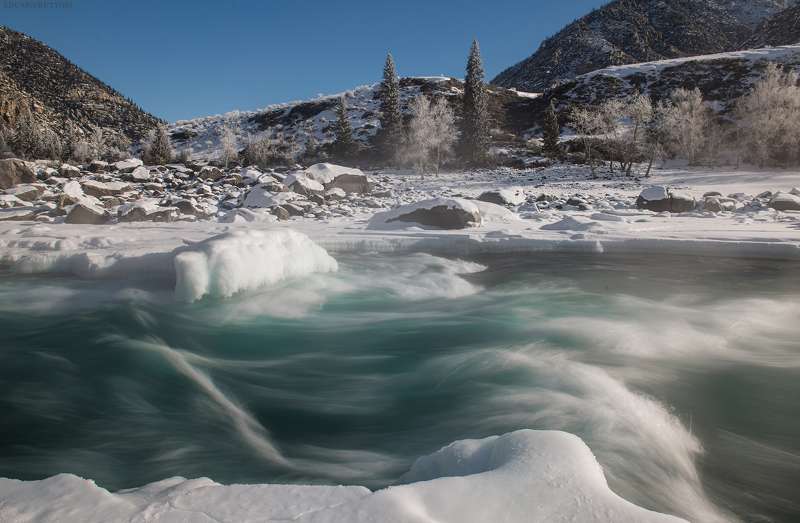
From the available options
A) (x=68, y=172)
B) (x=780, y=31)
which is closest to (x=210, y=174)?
(x=68, y=172)

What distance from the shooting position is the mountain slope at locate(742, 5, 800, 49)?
265ft

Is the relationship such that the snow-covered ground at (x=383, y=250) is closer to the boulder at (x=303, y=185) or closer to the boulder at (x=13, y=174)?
the boulder at (x=303, y=185)

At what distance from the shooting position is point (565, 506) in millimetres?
1448

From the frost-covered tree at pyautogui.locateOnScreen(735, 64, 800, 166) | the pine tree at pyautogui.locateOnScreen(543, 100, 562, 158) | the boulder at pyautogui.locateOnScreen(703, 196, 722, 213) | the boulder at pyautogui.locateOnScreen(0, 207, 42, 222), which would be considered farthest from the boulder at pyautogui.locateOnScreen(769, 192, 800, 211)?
the pine tree at pyautogui.locateOnScreen(543, 100, 562, 158)

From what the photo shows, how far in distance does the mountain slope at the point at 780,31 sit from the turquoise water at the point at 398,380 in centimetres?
10405

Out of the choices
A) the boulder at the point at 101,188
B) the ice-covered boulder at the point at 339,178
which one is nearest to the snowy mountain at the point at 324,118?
the ice-covered boulder at the point at 339,178

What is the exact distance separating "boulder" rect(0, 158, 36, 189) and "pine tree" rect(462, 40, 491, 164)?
31088 mm

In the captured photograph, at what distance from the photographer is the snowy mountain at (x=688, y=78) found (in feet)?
157

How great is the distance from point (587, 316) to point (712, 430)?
2271mm

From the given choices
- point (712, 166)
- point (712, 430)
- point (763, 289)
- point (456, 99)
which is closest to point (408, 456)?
point (712, 430)

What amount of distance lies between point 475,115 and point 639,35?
113056 millimetres

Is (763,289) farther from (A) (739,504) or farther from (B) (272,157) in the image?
(B) (272,157)

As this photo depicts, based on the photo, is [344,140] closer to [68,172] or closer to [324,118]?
[324,118]

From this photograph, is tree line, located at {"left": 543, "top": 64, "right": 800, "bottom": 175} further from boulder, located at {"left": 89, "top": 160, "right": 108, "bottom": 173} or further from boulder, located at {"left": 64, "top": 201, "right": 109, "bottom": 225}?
boulder, located at {"left": 89, "top": 160, "right": 108, "bottom": 173}
